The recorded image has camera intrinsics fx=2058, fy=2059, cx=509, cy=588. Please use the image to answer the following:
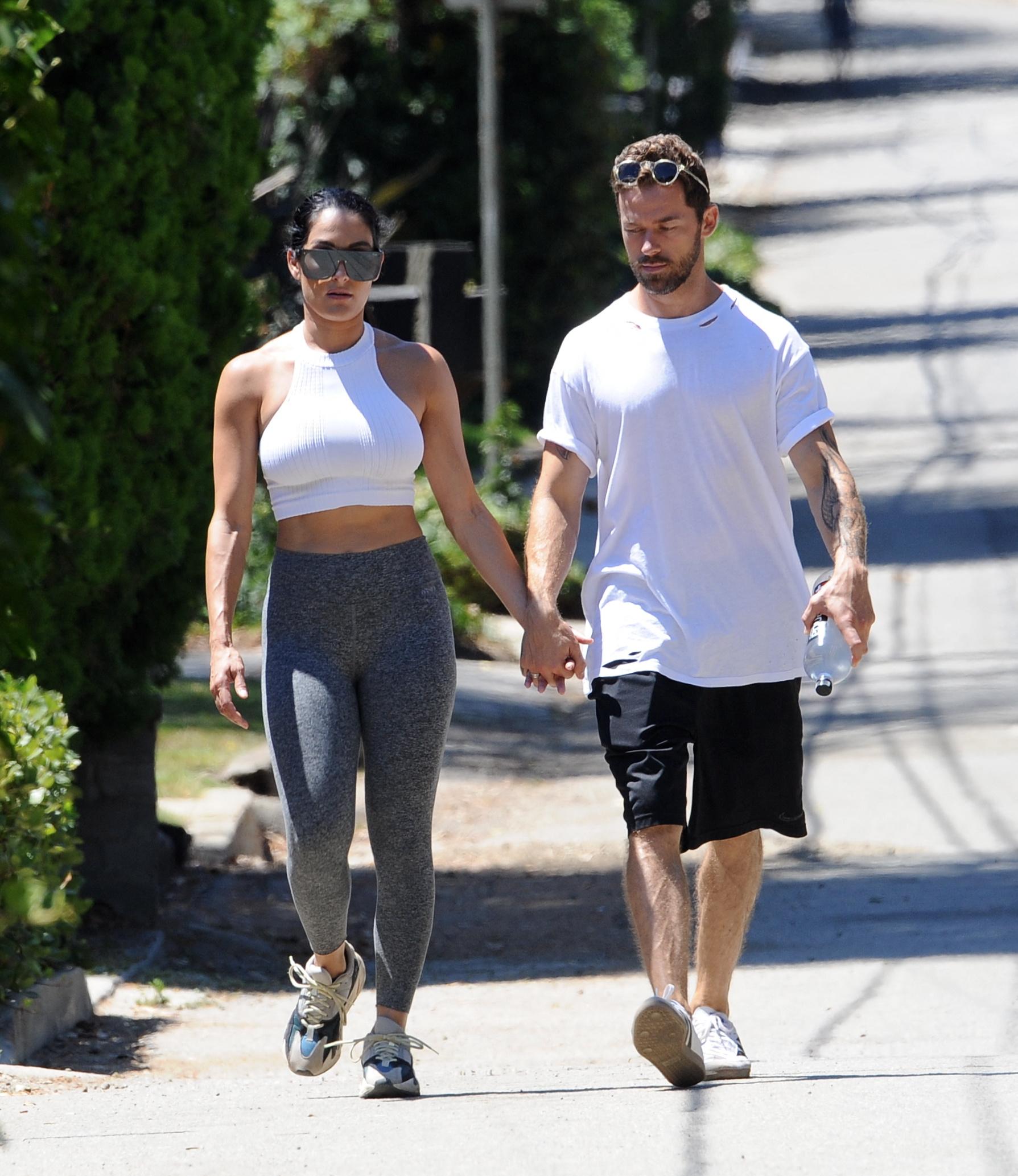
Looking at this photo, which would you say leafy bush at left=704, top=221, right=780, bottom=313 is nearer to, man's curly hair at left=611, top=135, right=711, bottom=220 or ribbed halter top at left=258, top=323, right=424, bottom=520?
man's curly hair at left=611, top=135, right=711, bottom=220

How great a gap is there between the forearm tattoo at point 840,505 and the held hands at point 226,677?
1374 millimetres

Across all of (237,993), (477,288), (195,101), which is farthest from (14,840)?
(477,288)

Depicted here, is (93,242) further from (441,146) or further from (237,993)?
(441,146)

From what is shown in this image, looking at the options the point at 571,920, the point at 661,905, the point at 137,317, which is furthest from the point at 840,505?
the point at 571,920

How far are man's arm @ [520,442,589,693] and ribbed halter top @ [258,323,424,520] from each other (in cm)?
32

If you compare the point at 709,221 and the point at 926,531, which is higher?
the point at 709,221

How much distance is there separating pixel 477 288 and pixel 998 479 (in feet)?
16.0

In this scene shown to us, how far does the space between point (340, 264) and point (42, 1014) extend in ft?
7.71

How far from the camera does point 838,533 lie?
15.3 ft

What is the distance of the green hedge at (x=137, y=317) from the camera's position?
6.46 metres

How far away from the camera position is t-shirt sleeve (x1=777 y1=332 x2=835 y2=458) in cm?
470

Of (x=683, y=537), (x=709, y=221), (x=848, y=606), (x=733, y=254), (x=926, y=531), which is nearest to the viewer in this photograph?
(x=848, y=606)

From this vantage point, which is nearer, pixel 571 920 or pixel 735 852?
pixel 735 852

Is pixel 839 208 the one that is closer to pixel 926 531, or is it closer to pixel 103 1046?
pixel 926 531
